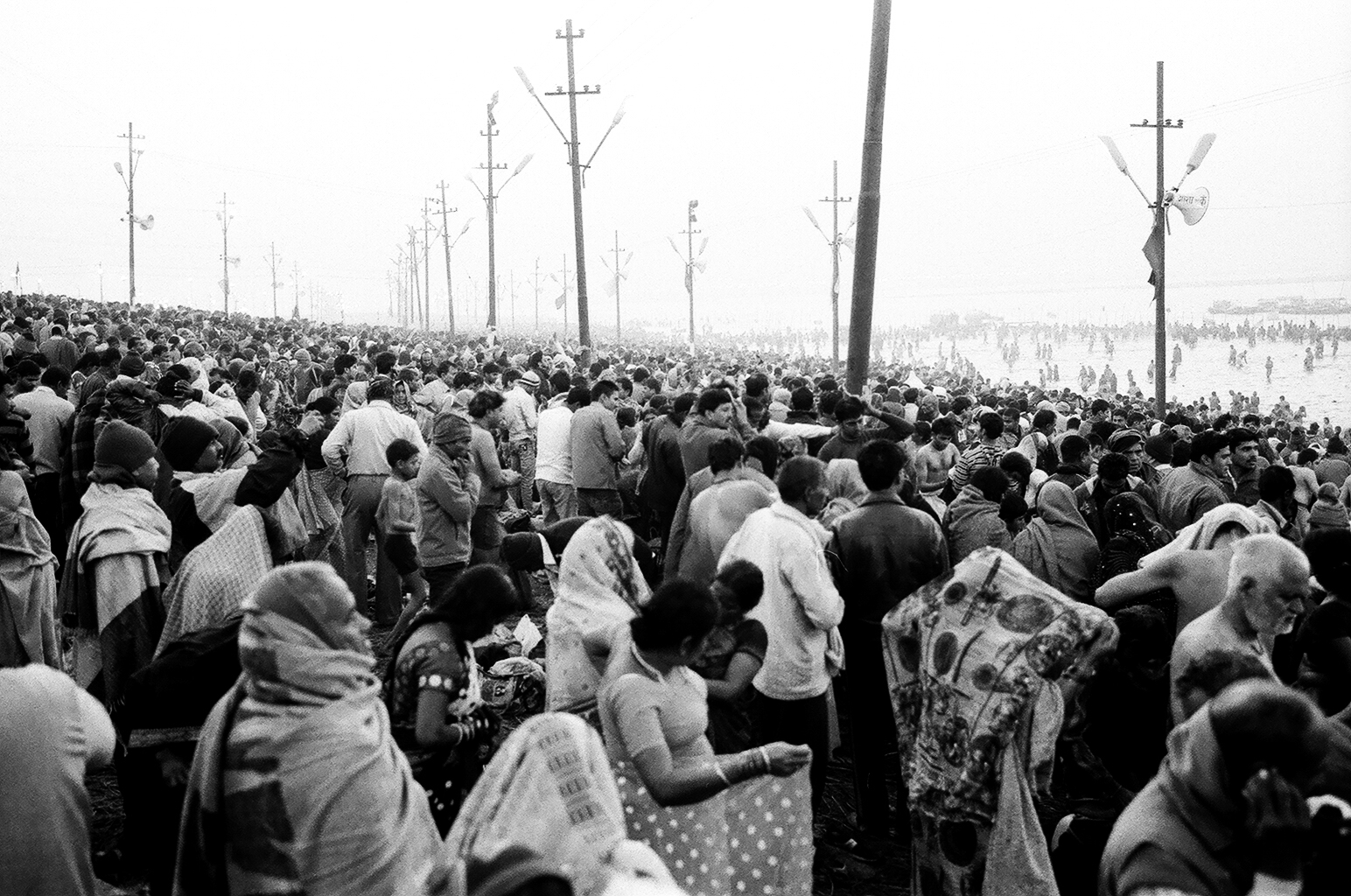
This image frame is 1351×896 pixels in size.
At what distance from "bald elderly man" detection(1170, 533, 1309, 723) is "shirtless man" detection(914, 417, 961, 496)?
499 cm

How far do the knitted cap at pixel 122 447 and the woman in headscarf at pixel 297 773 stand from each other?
250 centimetres

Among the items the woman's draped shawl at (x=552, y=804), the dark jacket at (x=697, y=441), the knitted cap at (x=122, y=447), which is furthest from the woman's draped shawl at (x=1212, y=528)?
the knitted cap at (x=122, y=447)

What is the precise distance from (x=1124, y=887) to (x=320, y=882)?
1.81 meters

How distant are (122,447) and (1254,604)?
171 inches

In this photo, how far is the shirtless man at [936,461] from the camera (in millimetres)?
9211

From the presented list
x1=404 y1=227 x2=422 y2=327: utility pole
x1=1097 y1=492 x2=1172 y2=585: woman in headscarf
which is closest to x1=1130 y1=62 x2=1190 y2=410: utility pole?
x1=1097 y1=492 x2=1172 y2=585: woman in headscarf

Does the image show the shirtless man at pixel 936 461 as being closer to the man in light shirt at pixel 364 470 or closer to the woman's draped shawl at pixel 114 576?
the man in light shirt at pixel 364 470

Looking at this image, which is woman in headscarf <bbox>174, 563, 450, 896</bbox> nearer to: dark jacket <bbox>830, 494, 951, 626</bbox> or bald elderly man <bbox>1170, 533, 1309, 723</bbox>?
bald elderly man <bbox>1170, 533, 1309, 723</bbox>

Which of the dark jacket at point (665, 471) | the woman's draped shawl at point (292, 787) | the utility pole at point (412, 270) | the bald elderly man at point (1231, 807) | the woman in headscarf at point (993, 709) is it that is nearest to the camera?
the bald elderly man at point (1231, 807)

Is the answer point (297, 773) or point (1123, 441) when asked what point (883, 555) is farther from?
point (297, 773)

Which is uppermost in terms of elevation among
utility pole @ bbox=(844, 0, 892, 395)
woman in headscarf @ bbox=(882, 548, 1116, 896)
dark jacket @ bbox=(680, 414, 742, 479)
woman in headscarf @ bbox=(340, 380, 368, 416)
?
utility pole @ bbox=(844, 0, 892, 395)

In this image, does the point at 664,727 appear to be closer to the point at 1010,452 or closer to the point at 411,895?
the point at 411,895

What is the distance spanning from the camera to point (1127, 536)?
21.3 ft

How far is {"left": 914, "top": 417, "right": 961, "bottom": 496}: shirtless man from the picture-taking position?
30.2ft
